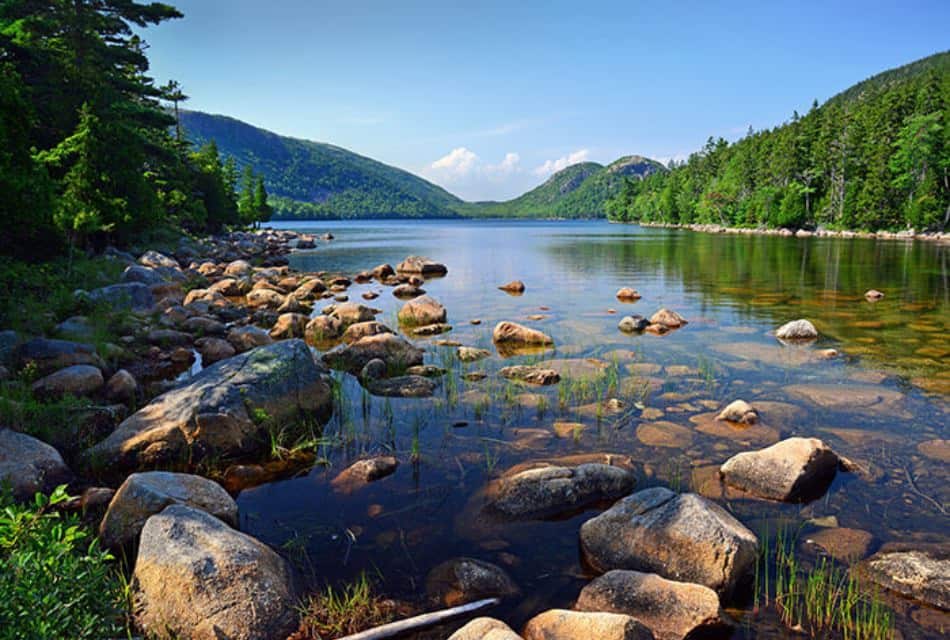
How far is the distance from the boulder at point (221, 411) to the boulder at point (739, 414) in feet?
25.4

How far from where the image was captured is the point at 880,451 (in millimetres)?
9086

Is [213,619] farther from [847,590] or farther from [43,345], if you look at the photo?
[43,345]

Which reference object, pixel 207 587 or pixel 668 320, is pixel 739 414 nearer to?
pixel 207 587

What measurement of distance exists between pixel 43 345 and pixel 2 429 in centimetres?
500

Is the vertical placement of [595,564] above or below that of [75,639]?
below

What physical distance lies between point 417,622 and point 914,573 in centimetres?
518

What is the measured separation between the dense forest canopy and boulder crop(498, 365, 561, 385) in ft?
44.2

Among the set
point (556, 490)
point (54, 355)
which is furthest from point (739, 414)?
point (54, 355)

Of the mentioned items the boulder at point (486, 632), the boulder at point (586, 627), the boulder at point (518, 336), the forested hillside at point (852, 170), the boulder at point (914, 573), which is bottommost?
the boulder at point (914, 573)

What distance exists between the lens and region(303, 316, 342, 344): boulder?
17.8 meters

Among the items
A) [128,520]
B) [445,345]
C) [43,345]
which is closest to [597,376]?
[445,345]

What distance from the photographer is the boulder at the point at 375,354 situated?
46.2 feet

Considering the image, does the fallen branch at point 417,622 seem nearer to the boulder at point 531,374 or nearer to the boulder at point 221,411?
the boulder at point 221,411

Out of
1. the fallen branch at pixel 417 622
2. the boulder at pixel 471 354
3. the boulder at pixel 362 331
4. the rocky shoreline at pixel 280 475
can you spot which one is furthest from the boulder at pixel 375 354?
the fallen branch at pixel 417 622
